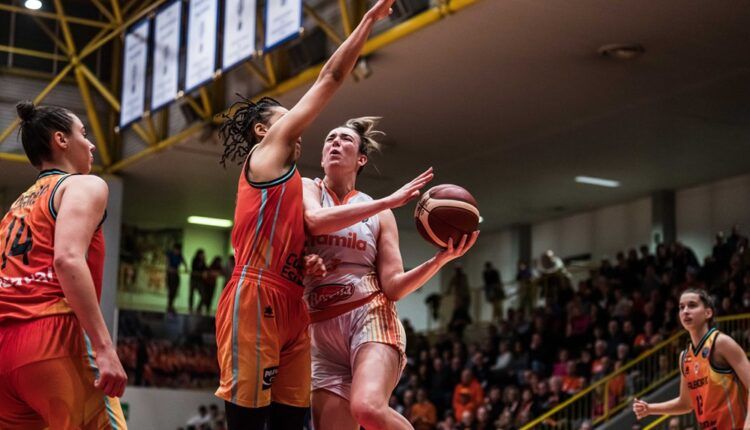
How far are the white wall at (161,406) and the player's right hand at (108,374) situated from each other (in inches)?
755

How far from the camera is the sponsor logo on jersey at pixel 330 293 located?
5.81 meters

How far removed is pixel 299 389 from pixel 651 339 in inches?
496

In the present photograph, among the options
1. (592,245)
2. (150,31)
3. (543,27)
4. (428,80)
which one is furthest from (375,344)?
(592,245)

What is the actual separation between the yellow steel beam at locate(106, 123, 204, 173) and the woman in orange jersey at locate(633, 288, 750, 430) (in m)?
11.5

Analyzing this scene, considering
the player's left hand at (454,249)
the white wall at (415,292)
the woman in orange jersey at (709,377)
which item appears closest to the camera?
the player's left hand at (454,249)

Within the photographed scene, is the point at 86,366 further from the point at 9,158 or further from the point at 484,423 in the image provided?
the point at 9,158

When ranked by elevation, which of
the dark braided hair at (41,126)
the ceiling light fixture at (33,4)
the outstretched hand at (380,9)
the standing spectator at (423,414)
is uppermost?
the ceiling light fixture at (33,4)

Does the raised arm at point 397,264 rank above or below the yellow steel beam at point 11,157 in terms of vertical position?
below

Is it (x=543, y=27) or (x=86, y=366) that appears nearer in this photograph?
(x=86, y=366)

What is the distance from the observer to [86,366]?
4.38 m

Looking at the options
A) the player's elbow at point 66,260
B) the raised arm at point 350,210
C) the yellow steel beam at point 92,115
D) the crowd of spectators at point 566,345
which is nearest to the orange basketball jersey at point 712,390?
the raised arm at point 350,210

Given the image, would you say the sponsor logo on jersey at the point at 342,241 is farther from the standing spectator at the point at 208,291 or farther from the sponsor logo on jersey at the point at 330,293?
the standing spectator at the point at 208,291

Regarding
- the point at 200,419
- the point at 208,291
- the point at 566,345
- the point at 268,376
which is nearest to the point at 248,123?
the point at 268,376

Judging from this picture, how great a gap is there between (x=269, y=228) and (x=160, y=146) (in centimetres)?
1521
